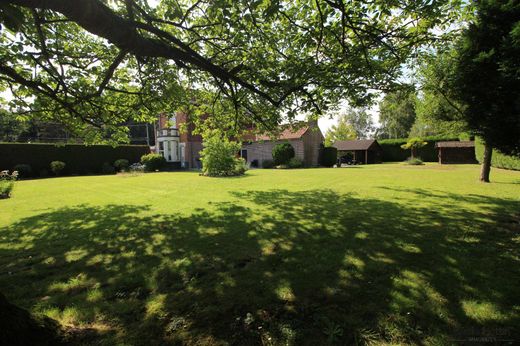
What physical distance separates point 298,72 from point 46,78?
7827 mm

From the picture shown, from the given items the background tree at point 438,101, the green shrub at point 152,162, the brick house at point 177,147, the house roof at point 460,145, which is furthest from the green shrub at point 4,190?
the house roof at point 460,145

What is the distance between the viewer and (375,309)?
2.97 meters

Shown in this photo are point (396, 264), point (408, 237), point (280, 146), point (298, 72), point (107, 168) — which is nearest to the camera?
point (396, 264)

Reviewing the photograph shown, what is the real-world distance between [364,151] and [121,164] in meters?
35.5

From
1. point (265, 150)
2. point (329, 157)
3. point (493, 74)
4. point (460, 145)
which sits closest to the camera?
point (493, 74)

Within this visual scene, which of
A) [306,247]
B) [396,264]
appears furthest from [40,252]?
[396,264]

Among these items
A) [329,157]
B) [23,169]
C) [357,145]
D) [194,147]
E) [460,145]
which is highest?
[357,145]

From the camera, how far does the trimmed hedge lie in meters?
22.0

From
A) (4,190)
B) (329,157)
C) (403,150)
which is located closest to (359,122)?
(403,150)

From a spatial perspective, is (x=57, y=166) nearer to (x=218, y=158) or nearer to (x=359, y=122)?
(x=218, y=158)

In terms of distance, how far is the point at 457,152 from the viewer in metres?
33.0

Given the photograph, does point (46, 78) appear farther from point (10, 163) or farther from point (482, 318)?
point (10, 163)

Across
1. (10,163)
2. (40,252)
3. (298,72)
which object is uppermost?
(298,72)

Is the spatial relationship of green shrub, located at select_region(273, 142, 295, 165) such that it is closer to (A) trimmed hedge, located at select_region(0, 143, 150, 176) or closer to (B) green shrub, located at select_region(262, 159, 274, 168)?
(B) green shrub, located at select_region(262, 159, 274, 168)
